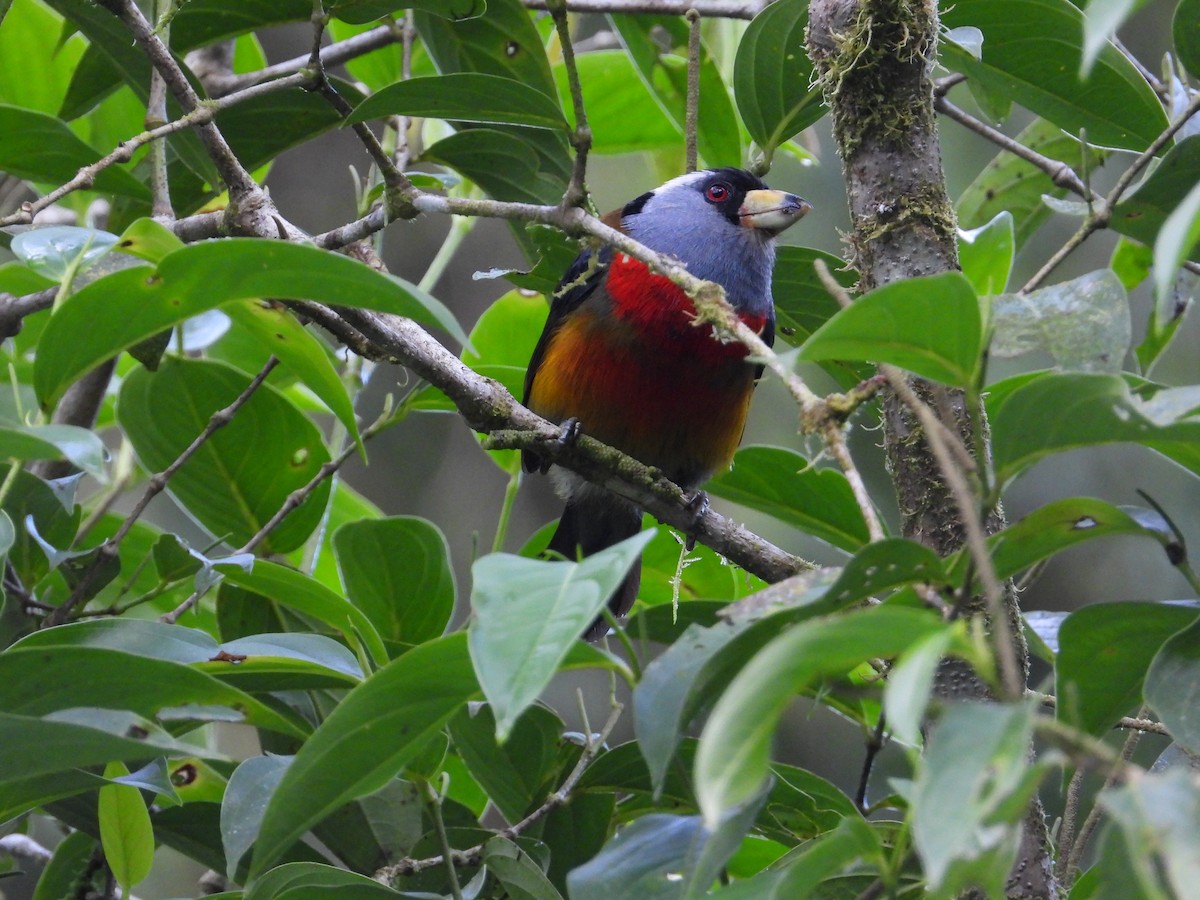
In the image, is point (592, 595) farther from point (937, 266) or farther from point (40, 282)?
point (937, 266)

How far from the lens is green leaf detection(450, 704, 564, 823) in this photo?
1680mm

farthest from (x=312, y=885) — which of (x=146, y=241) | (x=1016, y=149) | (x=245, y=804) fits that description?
(x=1016, y=149)

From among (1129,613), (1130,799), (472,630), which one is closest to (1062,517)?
(1129,613)

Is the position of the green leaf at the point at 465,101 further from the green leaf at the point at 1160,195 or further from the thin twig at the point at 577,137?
the green leaf at the point at 1160,195

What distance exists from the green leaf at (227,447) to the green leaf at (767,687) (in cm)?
162

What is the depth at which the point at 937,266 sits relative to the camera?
5.79 feet

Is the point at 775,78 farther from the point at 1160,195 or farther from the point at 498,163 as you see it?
the point at 1160,195

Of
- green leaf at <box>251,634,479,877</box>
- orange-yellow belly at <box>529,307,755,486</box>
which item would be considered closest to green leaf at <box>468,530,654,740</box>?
green leaf at <box>251,634,479,877</box>

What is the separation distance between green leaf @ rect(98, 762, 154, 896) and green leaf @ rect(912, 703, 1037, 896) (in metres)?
1.09

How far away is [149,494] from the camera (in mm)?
2014

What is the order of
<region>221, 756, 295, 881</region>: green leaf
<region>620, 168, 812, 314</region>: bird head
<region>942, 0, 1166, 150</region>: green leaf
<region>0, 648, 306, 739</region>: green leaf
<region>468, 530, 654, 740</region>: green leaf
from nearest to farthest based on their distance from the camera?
<region>468, 530, 654, 740</region>: green leaf → <region>0, 648, 306, 739</region>: green leaf → <region>221, 756, 295, 881</region>: green leaf → <region>942, 0, 1166, 150</region>: green leaf → <region>620, 168, 812, 314</region>: bird head

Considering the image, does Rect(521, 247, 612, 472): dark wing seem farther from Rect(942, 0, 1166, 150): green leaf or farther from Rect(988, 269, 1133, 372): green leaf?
Rect(988, 269, 1133, 372): green leaf

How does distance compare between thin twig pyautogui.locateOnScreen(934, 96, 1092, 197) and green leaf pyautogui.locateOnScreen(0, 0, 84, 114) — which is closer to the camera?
thin twig pyautogui.locateOnScreen(934, 96, 1092, 197)

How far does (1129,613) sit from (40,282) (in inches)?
52.0
